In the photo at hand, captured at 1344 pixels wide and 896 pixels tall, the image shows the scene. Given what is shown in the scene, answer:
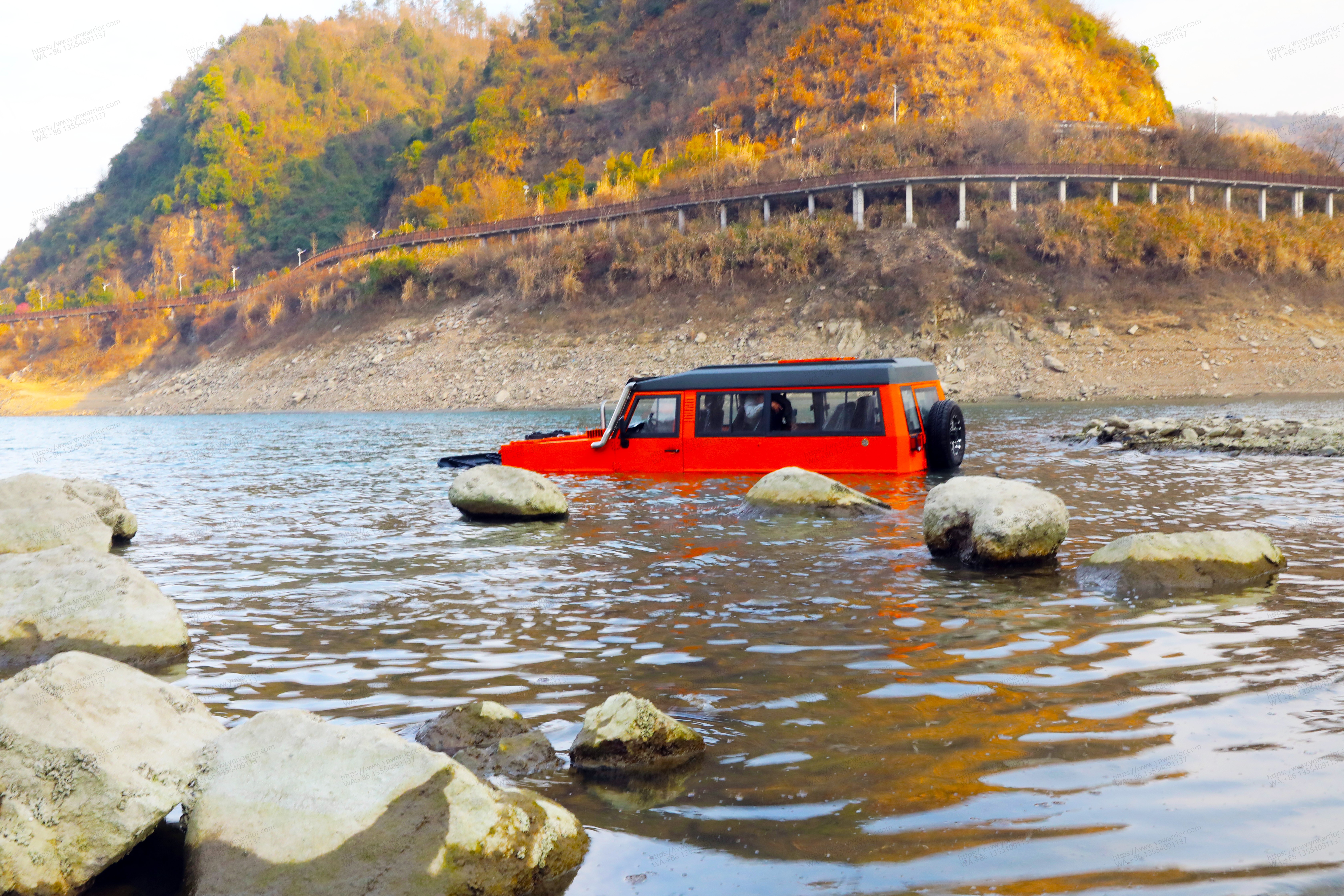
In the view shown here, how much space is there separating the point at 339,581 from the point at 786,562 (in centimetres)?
432

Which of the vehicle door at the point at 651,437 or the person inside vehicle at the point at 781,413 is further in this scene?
the vehicle door at the point at 651,437

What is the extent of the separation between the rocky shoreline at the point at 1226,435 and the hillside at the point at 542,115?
44798mm

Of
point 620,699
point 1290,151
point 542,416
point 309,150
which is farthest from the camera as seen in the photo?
A: point 309,150

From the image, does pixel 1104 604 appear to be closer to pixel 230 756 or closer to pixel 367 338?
pixel 230 756

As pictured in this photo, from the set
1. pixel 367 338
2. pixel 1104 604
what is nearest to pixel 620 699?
pixel 1104 604

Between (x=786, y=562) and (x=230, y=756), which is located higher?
(x=230, y=756)

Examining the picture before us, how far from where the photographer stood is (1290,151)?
236 ft

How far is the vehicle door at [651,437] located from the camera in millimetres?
17906

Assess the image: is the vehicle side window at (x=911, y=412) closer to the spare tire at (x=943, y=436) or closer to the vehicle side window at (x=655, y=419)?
the spare tire at (x=943, y=436)

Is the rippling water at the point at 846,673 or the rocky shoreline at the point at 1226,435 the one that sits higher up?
the rippling water at the point at 846,673

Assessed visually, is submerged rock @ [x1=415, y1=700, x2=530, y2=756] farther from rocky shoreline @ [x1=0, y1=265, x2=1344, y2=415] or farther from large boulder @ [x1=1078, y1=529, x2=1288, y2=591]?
rocky shoreline @ [x1=0, y1=265, x2=1344, y2=415]

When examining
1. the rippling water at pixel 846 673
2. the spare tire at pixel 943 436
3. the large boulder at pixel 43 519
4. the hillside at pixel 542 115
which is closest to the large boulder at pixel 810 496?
the rippling water at pixel 846 673

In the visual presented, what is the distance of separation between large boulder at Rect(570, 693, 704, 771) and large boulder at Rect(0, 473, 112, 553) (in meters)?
7.40

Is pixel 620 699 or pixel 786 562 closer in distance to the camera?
pixel 620 699
